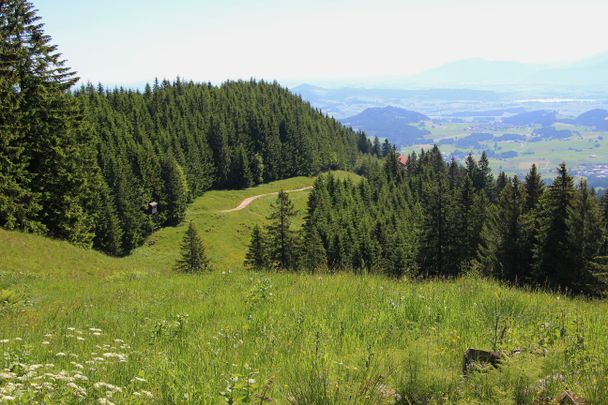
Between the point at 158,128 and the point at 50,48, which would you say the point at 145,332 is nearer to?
the point at 50,48

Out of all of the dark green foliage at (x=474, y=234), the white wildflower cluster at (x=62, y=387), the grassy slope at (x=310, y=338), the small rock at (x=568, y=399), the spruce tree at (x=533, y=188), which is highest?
the white wildflower cluster at (x=62, y=387)

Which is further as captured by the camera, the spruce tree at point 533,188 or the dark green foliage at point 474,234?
the spruce tree at point 533,188

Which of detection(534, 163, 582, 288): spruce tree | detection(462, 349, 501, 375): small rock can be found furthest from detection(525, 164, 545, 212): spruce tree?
detection(462, 349, 501, 375): small rock

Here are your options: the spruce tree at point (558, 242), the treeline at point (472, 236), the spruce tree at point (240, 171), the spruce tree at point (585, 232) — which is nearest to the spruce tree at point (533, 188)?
the treeline at point (472, 236)

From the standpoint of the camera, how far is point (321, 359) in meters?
5.31

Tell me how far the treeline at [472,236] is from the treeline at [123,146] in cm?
2127

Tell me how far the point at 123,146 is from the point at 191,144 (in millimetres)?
27947

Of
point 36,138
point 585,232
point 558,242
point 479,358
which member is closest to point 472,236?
point 558,242

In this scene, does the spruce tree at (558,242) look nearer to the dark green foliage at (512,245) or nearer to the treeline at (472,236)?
the treeline at (472,236)

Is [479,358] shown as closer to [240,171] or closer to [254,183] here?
[240,171]

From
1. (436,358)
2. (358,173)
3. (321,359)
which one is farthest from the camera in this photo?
(358,173)

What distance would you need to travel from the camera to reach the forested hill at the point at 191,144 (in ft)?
294

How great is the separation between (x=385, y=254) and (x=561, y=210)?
39142 millimetres

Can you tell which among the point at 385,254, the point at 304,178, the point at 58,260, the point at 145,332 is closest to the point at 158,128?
the point at 304,178
